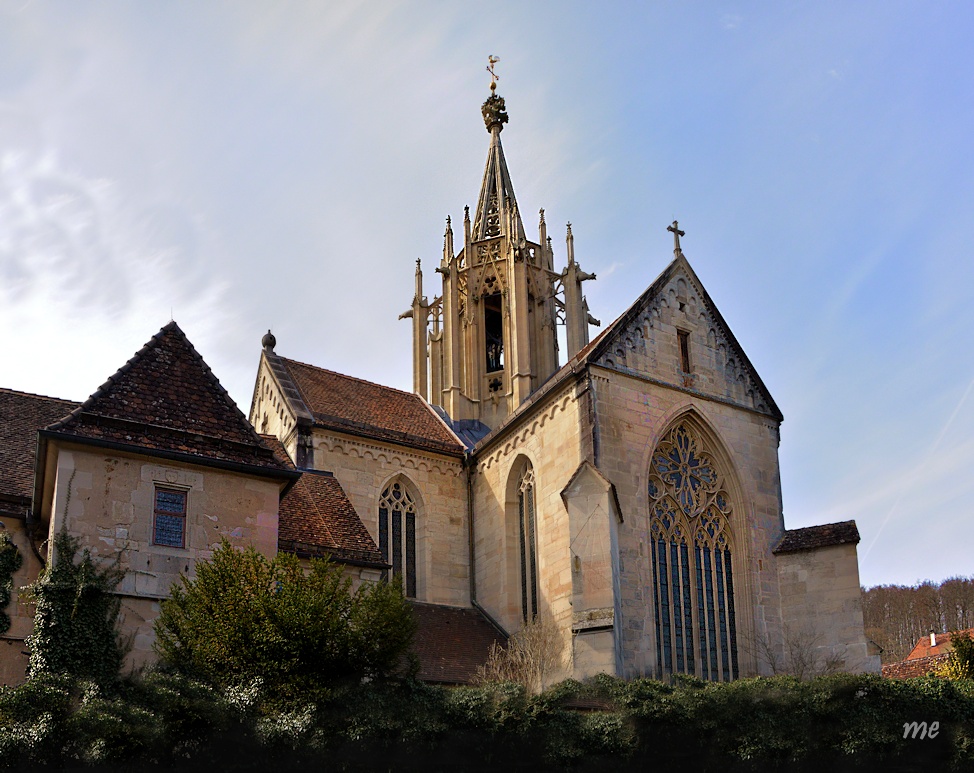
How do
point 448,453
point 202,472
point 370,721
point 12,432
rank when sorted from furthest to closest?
point 448,453
point 12,432
point 202,472
point 370,721

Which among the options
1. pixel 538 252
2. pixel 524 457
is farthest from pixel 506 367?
pixel 524 457

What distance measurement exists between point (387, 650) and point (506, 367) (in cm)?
2162

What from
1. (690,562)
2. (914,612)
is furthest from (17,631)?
(914,612)

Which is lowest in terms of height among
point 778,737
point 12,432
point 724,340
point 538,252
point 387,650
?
point 778,737

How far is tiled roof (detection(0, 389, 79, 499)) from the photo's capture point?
20172 mm

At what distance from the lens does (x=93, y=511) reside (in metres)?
18.0

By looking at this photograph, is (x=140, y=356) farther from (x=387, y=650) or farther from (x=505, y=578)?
(x=505, y=578)

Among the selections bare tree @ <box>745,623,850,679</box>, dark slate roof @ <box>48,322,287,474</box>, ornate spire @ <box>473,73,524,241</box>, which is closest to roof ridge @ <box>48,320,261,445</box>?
dark slate roof @ <box>48,322,287,474</box>

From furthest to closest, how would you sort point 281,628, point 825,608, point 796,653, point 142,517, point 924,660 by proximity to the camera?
point 924,660 < point 825,608 < point 796,653 < point 142,517 < point 281,628

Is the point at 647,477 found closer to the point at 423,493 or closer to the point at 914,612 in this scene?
the point at 423,493

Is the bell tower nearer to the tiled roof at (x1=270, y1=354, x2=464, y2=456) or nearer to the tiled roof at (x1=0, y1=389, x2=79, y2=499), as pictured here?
the tiled roof at (x1=270, y1=354, x2=464, y2=456)

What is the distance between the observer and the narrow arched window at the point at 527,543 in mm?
27734

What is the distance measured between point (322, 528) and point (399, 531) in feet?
26.9

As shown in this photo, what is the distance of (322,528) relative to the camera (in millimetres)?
22062
